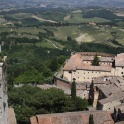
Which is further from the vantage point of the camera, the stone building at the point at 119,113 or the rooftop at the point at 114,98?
the rooftop at the point at 114,98

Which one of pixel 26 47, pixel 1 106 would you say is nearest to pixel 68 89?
pixel 1 106

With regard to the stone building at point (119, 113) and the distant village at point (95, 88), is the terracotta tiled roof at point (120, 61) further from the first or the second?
the stone building at point (119, 113)

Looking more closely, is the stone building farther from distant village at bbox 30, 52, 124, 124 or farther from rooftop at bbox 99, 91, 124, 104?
rooftop at bbox 99, 91, 124, 104

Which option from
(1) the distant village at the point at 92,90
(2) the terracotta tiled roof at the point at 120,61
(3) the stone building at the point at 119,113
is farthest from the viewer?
(2) the terracotta tiled roof at the point at 120,61

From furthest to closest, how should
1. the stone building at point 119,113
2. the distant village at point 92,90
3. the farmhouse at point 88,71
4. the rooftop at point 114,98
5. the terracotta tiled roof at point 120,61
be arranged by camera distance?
the terracotta tiled roof at point 120,61, the farmhouse at point 88,71, the rooftop at point 114,98, the distant village at point 92,90, the stone building at point 119,113

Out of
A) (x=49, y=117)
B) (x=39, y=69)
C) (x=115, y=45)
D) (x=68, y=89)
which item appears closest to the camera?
(x=49, y=117)

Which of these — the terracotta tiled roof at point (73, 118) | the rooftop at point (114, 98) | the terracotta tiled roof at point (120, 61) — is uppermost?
the terracotta tiled roof at point (120, 61)

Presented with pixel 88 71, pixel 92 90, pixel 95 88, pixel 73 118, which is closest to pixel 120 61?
pixel 88 71

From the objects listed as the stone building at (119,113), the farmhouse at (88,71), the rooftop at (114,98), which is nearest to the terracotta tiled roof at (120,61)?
the farmhouse at (88,71)

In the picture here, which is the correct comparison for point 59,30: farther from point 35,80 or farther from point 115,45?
point 35,80

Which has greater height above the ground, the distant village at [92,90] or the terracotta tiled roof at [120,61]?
the terracotta tiled roof at [120,61]

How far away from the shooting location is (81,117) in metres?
39.9

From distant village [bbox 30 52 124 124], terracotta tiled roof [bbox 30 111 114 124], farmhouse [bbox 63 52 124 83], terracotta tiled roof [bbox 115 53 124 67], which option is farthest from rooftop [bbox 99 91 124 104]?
terracotta tiled roof [bbox 115 53 124 67]

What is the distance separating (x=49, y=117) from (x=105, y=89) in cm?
1202
